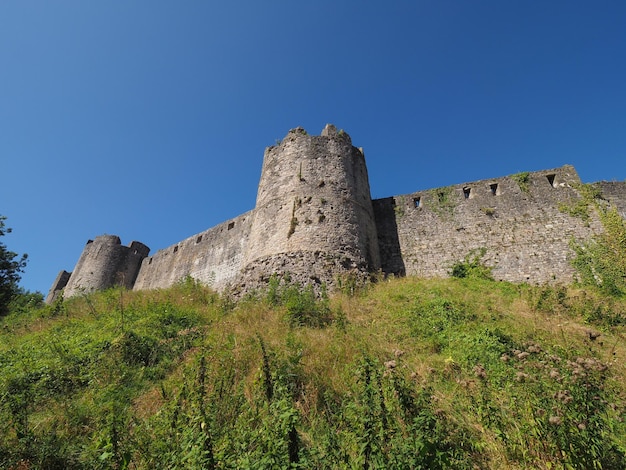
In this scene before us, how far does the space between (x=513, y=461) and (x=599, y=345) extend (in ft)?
14.8

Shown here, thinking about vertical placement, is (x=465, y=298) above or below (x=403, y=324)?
above

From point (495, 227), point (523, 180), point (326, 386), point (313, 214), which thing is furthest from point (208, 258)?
point (523, 180)

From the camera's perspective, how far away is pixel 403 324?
22.9 ft

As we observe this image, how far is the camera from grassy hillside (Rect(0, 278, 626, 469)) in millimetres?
2777

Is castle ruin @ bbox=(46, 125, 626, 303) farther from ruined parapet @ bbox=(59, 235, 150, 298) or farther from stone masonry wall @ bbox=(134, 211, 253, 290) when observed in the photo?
ruined parapet @ bbox=(59, 235, 150, 298)

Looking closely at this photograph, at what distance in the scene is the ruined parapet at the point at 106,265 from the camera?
2312cm

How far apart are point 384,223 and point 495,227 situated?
14.1 feet

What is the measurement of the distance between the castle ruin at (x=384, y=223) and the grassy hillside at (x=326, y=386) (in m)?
2.45

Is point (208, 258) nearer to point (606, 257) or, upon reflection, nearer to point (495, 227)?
point (495, 227)

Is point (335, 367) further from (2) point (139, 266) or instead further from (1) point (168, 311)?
(2) point (139, 266)

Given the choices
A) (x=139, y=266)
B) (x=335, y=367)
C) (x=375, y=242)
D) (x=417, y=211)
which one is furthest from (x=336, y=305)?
(x=139, y=266)

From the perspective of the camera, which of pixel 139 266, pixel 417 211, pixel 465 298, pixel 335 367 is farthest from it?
pixel 139 266

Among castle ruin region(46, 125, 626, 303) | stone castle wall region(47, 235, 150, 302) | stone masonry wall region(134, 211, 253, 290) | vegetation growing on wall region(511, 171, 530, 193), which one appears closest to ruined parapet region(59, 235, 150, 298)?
stone castle wall region(47, 235, 150, 302)

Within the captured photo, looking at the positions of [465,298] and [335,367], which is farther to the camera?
[465,298]
